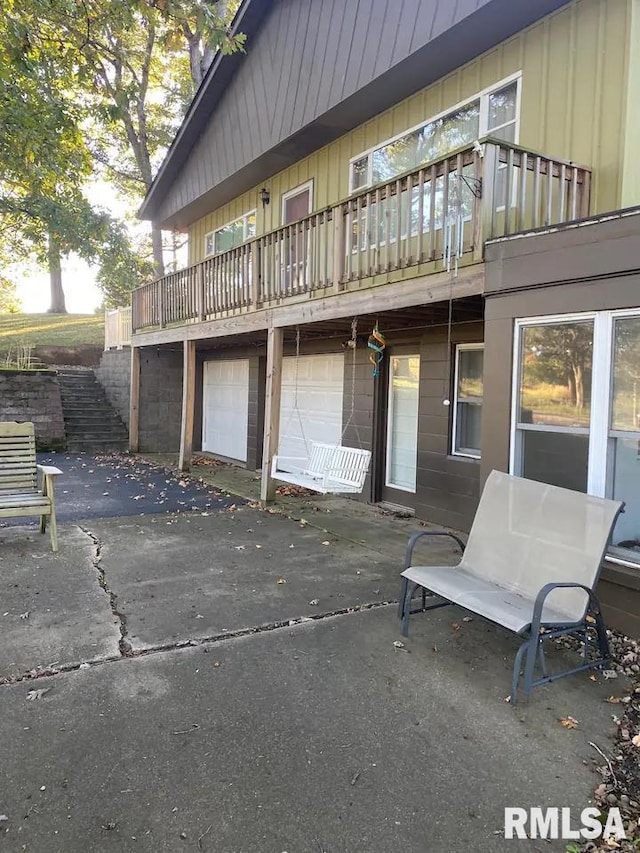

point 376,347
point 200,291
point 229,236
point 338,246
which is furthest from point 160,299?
point 338,246

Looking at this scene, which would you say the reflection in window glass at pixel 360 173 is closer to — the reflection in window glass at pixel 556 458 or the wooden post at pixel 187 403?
the wooden post at pixel 187 403

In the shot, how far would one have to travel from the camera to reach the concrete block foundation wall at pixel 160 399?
13.6 meters

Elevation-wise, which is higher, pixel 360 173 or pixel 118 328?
pixel 360 173

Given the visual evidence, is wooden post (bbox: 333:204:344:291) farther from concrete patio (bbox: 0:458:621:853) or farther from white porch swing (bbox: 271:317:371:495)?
concrete patio (bbox: 0:458:621:853)

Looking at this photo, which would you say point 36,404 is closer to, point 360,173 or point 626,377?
point 360,173

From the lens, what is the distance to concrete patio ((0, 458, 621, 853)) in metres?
2.16

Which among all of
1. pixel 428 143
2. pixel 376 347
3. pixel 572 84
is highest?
pixel 428 143

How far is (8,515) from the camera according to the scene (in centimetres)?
536

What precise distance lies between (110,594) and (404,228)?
5366 millimetres

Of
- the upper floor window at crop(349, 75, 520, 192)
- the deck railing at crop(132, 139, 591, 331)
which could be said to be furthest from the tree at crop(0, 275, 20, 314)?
the upper floor window at crop(349, 75, 520, 192)

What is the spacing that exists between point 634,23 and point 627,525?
4.37 meters

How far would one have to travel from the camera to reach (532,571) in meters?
3.68

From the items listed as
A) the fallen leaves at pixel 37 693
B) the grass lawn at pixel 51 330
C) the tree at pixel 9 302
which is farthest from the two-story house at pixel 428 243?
the tree at pixel 9 302

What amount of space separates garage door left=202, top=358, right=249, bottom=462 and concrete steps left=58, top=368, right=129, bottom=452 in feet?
6.57
